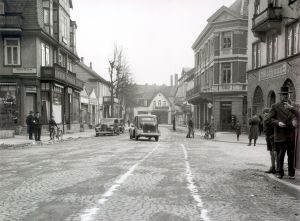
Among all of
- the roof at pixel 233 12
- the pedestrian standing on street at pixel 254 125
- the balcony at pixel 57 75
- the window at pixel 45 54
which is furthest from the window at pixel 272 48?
the window at pixel 45 54

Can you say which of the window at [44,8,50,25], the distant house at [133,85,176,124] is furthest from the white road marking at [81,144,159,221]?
the distant house at [133,85,176,124]

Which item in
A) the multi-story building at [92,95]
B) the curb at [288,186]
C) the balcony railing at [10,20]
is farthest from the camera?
the multi-story building at [92,95]

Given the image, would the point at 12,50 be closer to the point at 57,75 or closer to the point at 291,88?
the point at 57,75

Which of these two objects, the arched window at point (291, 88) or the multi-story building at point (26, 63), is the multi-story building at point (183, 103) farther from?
the arched window at point (291, 88)

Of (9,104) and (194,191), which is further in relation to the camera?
(9,104)

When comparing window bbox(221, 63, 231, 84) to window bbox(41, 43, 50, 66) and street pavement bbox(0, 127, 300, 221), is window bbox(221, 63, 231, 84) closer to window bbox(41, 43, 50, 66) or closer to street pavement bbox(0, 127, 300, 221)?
window bbox(41, 43, 50, 66)

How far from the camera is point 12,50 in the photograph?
3061cm

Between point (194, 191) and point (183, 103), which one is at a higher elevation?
point (183, 103)

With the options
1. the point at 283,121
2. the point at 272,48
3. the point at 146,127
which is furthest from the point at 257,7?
Answer: the point at 283,121

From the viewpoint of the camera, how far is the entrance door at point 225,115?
4341cm

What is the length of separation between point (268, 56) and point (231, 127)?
14900 mm

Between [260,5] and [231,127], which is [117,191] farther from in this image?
[231,127]

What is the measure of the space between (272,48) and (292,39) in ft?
12.4

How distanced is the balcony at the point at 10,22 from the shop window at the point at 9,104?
428 cm
